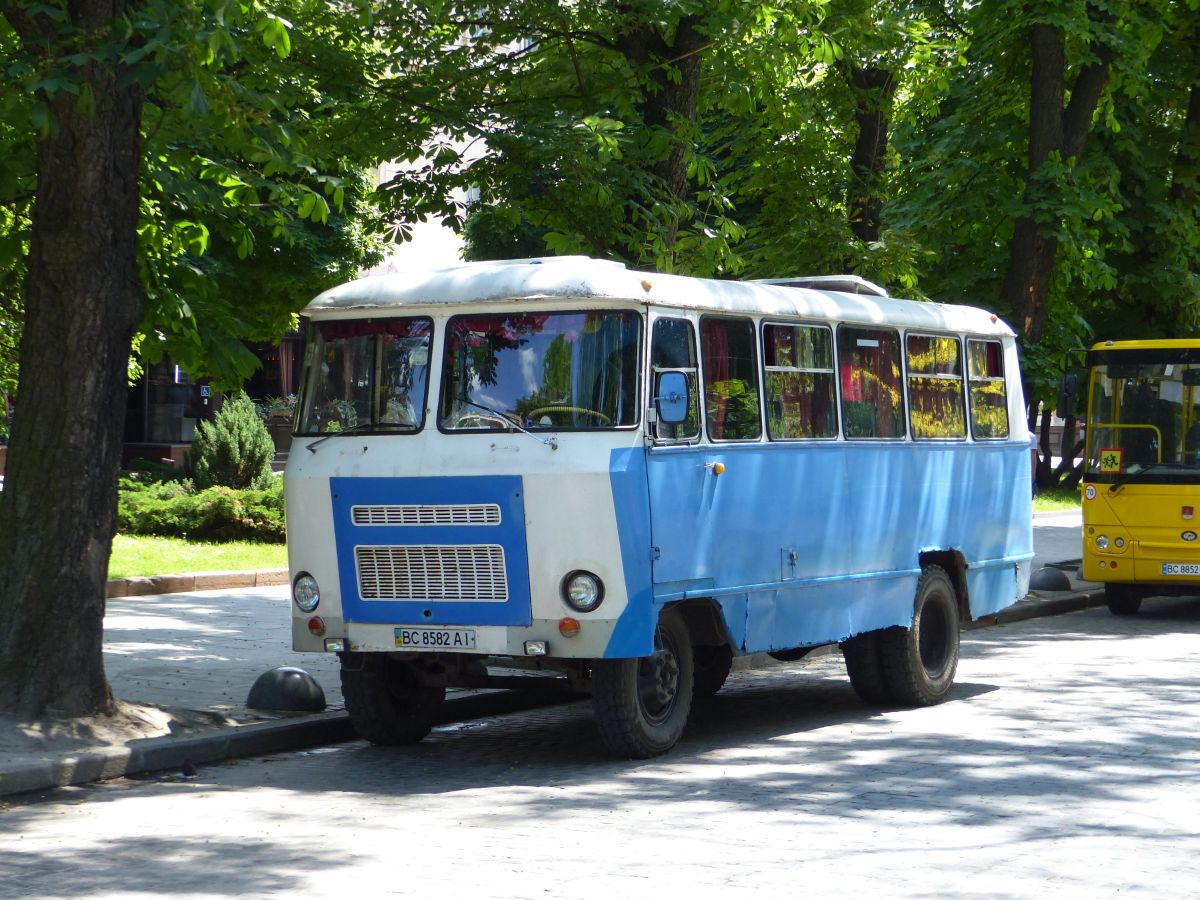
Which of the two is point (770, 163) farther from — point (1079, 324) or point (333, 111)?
point (333, 111)

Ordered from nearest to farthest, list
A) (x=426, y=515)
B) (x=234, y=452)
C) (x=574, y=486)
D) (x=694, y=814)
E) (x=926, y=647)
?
(x=694, y=814) < (x=574, y=486) < (x=426, y=515) < (x=926, y=647) < (x=234, y=452)

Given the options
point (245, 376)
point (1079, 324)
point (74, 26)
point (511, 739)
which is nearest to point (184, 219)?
point (245, 376)

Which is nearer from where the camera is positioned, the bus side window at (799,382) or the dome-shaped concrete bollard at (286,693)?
the bus side window at (799,382)

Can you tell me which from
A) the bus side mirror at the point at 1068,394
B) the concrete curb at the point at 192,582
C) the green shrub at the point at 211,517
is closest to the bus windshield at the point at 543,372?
the concrete curb at the point at 192,582

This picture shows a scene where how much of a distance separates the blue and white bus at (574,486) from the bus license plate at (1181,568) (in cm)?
746

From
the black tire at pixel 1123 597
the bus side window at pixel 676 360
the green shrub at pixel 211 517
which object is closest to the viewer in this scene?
the bus side window at pixel 676 360

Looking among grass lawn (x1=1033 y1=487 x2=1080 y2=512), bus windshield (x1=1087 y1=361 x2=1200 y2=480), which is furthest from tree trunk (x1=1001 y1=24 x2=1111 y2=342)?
grass lawn (x1=1033 y1=487 x2=1080 y2=512)

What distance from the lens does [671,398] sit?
9.62 m

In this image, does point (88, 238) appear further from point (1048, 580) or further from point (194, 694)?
point (1048, 580)

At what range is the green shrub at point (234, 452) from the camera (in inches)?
987

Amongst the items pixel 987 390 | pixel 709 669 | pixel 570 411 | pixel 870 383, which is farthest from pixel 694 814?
pixel 987 390

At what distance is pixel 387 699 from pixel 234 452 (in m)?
15.2

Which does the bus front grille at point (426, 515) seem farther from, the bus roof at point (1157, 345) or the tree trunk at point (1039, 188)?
the tree trunk at point (1039, 188)

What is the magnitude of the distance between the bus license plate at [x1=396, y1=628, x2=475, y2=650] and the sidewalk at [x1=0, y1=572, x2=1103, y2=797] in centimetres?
118
